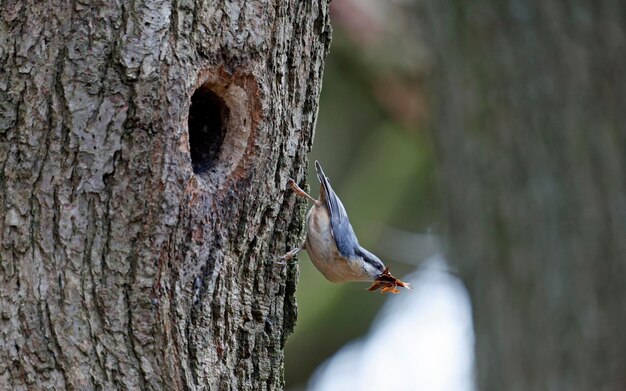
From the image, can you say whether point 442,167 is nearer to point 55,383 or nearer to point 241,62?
point 241,62

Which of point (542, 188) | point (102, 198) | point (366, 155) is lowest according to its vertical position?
point (102, 198)

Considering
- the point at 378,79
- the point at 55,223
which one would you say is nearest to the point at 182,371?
the point at 55,223

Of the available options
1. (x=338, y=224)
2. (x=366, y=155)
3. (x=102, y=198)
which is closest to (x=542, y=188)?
(x=338, y=224)

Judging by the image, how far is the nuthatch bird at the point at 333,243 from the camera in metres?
3.71

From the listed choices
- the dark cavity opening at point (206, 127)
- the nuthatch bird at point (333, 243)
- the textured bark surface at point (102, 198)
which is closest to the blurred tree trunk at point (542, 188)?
the nuthatch bird at point (333, 243)

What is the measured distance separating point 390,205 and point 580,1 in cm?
429

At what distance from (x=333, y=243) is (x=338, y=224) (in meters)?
0.08

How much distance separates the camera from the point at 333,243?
12.3 feet

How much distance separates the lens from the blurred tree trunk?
4.14 meters

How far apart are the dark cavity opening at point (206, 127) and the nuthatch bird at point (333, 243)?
745 millimetres

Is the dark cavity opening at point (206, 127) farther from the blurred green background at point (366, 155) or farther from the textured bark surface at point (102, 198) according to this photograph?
the blurred green background at point (366, 155)

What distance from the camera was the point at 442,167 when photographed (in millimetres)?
4621

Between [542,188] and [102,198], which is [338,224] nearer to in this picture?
[542,188]

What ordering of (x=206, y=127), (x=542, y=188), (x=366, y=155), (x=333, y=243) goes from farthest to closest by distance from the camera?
(x=366, y=155), (x=542, y=188), (x=333, y=243), (x=206, y=127)
